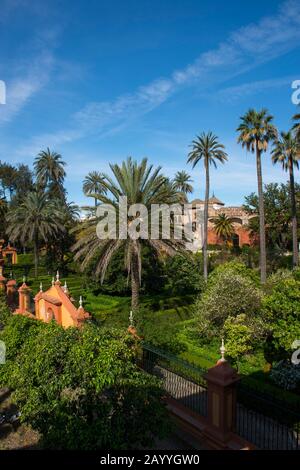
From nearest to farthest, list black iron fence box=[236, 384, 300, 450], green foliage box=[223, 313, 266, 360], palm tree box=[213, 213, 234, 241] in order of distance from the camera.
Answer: black iron fence box=[236, 384, 300, 450]
green foliage box=[223, 313, 266, 360]
palm tree box=[213, 213, 234, 241]

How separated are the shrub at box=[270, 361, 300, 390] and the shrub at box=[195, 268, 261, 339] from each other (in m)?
4.49

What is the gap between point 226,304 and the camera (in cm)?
1702

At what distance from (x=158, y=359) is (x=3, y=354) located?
4.93 metres

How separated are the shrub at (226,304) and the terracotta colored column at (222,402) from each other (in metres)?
8.53

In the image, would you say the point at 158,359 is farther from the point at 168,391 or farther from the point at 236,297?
the point at 236,297

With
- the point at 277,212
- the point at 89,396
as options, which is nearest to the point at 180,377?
the point at 89,396

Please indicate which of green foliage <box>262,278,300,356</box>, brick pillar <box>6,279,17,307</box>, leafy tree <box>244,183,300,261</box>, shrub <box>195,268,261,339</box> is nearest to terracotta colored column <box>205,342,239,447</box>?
green foliage <box>262,278,300,356</box>

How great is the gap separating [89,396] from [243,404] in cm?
527

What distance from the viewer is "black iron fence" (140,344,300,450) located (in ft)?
28.3

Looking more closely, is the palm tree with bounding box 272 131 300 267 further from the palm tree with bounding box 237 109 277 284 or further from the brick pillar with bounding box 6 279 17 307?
the brick pillar with bounding box 6 279 17 307

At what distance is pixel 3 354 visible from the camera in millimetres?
11180
